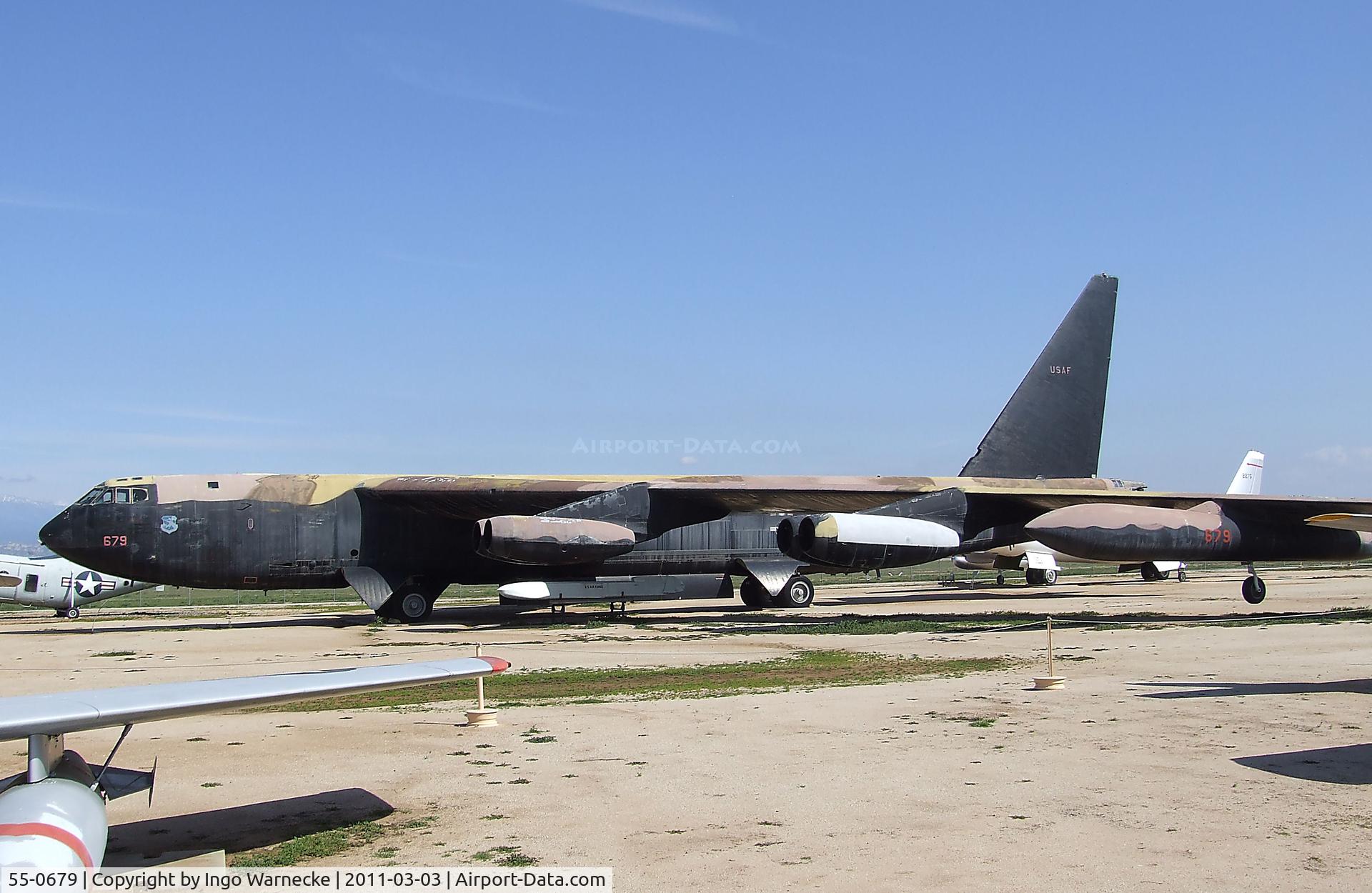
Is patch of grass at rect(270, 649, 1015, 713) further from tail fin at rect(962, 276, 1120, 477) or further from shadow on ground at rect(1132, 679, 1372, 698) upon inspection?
tail fin at rect(962, 276, 1120, 477)

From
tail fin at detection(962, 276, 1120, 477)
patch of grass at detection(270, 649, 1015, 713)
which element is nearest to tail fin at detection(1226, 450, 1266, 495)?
tail fin at detection(962, 276, 1120, 477)

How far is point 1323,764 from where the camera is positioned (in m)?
8.54

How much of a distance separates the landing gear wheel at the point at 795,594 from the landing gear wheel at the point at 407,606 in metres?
9.28

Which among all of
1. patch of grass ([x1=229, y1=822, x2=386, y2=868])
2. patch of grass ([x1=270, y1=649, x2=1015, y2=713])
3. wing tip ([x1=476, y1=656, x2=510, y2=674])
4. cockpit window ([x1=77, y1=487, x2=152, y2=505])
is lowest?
patch of grass ([x1=270, y1=649, x2=1015, y2=713])

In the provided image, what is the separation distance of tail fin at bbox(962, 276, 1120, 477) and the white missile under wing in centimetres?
2660

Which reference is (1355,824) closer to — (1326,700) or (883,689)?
(1326,700)

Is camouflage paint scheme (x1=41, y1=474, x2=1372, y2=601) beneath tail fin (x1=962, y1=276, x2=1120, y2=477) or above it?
beneath

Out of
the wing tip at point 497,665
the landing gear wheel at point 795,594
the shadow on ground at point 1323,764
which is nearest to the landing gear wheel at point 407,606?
the landing gear wheel at point 795,594

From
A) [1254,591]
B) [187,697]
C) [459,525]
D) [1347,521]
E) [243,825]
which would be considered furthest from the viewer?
[1254,591]

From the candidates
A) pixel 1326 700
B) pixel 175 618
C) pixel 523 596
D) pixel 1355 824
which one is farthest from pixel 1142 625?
pixel 175 618

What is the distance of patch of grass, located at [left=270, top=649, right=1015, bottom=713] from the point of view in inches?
540

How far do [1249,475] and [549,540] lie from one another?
36.2 metres

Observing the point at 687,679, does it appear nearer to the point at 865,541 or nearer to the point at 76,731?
the point at 865,541

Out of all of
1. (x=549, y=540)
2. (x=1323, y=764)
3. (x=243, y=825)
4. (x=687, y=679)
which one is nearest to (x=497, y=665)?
(x=243, y=825)
